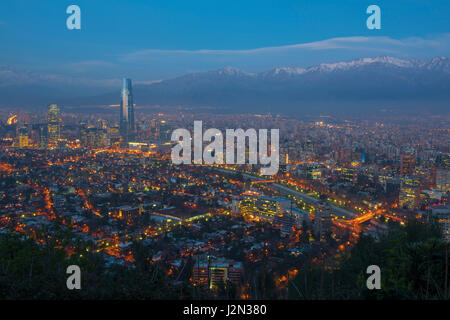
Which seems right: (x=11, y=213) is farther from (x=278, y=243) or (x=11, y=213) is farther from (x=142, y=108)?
(x=142, y=108)

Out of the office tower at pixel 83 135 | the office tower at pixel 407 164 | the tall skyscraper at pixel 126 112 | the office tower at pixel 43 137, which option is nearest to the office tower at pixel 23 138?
the office tower at pixel 43 137

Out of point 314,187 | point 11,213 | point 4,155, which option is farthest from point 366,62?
point 4,155

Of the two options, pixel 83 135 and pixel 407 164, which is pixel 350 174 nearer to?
pixel 407 164

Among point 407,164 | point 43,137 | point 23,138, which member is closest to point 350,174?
point 407,164

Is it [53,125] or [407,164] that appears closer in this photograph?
[407,164]

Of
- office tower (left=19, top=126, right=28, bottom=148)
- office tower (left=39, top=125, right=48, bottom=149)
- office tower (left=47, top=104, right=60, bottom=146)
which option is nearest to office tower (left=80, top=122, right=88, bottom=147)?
office tower (left=47, top=104, right=60, bottom=146)

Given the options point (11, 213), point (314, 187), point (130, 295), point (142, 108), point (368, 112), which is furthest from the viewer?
point (142, 108)

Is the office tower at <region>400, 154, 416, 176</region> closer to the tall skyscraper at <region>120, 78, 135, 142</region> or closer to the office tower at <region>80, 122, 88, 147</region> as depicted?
the tall skyscraper at <region>120, 78, 135, 142</region>
